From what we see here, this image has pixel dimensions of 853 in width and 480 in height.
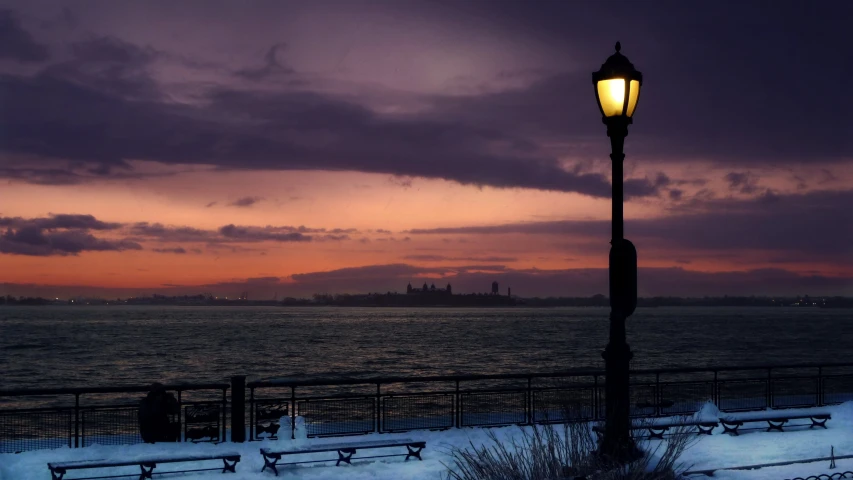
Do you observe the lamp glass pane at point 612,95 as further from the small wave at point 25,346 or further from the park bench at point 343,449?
the small wave at point 25,346

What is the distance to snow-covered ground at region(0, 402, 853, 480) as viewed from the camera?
11992mm

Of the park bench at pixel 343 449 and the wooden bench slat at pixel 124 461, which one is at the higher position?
the wooden bench slat at pixel 124 461

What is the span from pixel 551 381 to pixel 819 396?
137 feet

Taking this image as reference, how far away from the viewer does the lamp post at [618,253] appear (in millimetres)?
8766

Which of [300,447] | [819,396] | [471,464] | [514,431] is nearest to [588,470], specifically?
[471,464]

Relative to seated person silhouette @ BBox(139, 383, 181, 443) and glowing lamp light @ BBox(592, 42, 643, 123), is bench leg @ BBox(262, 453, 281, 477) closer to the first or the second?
seated person silhouette @ BBox(139, 383, 181, 443)

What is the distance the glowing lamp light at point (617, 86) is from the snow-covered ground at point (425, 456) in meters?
4.68

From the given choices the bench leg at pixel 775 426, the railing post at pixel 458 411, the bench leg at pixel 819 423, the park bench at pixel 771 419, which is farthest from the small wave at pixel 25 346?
the bench leg at pixel 819 423

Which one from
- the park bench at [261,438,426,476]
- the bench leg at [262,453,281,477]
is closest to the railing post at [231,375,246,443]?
the park bench at [261,438,426,476]

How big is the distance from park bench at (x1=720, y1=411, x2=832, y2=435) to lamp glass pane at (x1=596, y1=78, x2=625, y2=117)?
898 centimetres

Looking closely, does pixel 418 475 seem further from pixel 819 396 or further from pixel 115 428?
pixel 115 428

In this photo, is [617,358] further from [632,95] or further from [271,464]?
[271,464]

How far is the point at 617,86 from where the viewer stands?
348 inches

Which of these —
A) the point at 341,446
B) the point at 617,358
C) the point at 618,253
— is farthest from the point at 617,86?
the point at 341,446
